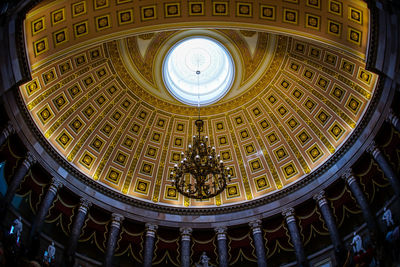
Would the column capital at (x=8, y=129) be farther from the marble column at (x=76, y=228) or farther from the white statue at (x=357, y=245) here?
the white statue at (x=357, y=245)

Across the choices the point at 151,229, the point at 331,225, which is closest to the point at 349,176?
the point at 331,225

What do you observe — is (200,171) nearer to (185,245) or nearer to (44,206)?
(185,245)

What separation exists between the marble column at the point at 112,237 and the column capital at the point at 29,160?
420 cm

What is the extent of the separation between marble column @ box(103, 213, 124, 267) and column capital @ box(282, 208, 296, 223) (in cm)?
727

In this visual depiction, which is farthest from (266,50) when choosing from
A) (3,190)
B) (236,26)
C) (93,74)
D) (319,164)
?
(3,190)

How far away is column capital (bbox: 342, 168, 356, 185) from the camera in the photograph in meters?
15.9

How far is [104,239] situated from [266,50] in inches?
465

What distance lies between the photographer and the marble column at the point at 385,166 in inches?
535

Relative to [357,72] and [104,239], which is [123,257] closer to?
[104,239]

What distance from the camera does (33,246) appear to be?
1349cm

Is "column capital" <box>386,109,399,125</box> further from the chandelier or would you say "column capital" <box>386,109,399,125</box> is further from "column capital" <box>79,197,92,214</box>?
"column capital" <box>79,197,92,214</box>

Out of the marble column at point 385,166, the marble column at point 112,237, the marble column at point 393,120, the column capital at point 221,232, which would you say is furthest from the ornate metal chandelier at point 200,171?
the marble column at point 393,120

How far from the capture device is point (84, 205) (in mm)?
16875

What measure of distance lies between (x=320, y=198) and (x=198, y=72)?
32.5 ft
